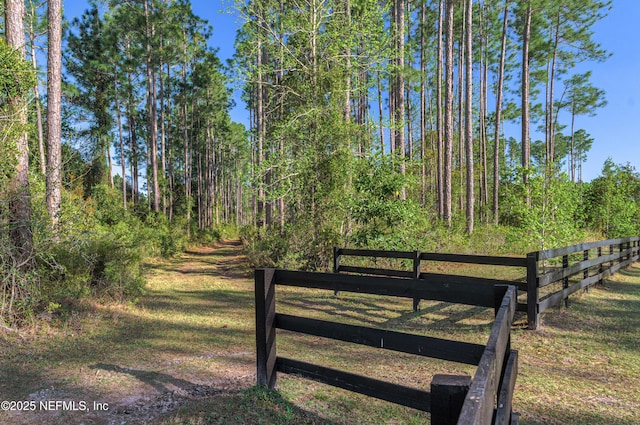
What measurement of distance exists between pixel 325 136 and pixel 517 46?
2316 centimetres

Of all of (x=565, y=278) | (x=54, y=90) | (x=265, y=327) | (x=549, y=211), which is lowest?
(x=565, y=278)

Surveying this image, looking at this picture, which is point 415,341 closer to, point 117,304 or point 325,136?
point 117,304

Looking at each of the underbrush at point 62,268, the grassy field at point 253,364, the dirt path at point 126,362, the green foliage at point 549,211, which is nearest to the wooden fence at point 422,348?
the grassy field at point 253,364

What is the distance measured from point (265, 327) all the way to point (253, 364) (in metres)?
1.60

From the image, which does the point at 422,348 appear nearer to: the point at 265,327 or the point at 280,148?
the point at 265,327

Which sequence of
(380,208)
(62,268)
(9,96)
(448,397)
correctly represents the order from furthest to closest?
(380,208), (9,96), (62,268), (448,397)

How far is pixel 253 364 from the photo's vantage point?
15.9ft

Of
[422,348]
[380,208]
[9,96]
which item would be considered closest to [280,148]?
[380,208]

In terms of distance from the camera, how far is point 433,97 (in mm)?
38531

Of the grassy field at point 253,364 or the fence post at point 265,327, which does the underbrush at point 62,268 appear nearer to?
the grassy field at point 253,364

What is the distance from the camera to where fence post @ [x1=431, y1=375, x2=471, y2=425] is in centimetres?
128

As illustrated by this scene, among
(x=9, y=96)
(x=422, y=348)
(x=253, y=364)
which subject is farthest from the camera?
(x=9, y=96)

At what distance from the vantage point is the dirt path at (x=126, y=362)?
11.9 feet

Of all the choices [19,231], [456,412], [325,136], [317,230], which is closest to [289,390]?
[456,412]
